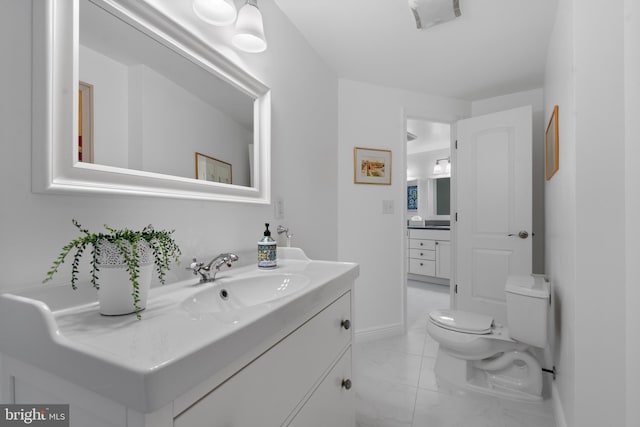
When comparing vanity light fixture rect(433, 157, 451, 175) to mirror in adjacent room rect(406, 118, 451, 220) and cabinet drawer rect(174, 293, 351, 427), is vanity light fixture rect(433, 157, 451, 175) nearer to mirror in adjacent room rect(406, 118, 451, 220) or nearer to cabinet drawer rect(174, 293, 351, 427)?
mirror in adjacent room rect(406, 118, 451, 220)

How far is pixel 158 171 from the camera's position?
96cm

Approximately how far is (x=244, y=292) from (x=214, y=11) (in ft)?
3.35

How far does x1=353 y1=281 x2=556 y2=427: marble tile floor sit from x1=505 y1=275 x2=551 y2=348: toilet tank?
1.26 feet

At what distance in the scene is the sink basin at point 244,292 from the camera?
86cm

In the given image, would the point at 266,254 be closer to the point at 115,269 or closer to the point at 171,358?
the point at 115,269

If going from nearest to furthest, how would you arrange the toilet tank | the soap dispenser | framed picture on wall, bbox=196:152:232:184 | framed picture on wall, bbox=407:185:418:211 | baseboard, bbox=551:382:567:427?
framed picture on wall, bbox=196:152:232:184 → the soap dispenser → baseboard, bbox=551:382:567:427 → the toilet tank → framed picture on wall, bbox=407:185:418:211

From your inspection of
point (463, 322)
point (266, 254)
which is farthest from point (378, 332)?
point (266, 254)

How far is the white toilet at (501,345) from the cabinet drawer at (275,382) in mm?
1179

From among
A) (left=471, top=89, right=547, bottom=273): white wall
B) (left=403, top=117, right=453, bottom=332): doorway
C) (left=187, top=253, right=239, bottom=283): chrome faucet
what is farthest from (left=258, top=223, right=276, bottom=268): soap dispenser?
(left=403, top=117, right=453, bottom=332): doorway

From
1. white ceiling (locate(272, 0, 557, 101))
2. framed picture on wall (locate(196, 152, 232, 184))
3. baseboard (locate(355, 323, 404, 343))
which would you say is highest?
white ceiling (locate(272, 0, 557, 101))

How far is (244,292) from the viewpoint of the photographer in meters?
1.04

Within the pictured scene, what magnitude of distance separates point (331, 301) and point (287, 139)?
1064 millimetres

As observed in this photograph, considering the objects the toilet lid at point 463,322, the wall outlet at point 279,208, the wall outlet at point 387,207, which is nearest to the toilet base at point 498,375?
the toilet lid at point 463,322

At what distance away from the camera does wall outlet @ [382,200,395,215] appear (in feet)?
8.82
